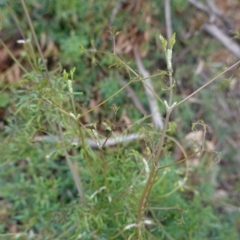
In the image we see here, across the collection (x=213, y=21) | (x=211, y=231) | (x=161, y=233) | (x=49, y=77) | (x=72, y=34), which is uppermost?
(x=49, y=77)

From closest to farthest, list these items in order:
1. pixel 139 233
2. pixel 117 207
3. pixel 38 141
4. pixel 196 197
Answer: pixel 139 233 → pixel 117 207 → pixel 38 141 → pixel 196 197

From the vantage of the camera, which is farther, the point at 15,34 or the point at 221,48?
the point at 221,48

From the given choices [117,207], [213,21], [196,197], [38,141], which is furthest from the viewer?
[213,21]

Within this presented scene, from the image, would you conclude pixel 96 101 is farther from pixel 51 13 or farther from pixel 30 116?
pixel 30 116

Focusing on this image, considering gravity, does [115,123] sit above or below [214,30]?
above

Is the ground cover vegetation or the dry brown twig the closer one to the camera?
the ground cover vegetation

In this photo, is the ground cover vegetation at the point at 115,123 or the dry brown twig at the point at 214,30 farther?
the dry brown twig at the point at 214,30

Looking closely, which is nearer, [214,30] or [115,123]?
[115,123]

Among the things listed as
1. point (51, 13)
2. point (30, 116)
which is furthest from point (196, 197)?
point (51, 13)
